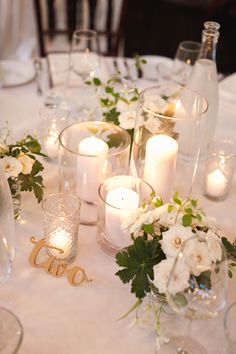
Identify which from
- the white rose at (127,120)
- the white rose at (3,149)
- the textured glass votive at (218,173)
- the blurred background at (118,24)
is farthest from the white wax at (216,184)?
the blurred background at (118,24)

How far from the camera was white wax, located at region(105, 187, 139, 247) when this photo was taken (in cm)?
92

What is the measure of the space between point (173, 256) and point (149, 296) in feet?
0.41

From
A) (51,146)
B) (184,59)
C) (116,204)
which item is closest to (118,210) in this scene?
(116,204)

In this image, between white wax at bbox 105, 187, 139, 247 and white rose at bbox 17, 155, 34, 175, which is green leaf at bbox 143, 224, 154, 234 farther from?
white rose at bbox 17, 155, 34, 175

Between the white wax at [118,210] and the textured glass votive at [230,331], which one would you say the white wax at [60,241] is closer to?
the white wax at [118,210]

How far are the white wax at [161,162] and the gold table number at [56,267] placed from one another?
0.28 meters

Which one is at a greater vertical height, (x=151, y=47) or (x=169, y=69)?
(x=169, y=69)

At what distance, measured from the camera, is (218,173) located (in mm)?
1147

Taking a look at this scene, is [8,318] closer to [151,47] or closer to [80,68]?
[80,68]

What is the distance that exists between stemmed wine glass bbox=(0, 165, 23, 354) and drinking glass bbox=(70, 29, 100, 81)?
84 cm

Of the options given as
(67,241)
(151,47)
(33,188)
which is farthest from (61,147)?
(151,47)

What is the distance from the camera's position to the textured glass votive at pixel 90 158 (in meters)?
1.04

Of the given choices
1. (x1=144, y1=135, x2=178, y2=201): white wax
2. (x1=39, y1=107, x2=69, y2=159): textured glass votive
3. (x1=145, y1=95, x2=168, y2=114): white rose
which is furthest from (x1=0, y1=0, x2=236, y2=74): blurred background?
(x1=144, y1=135, x2=178, y2=201): white wax

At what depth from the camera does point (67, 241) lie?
93 cm
